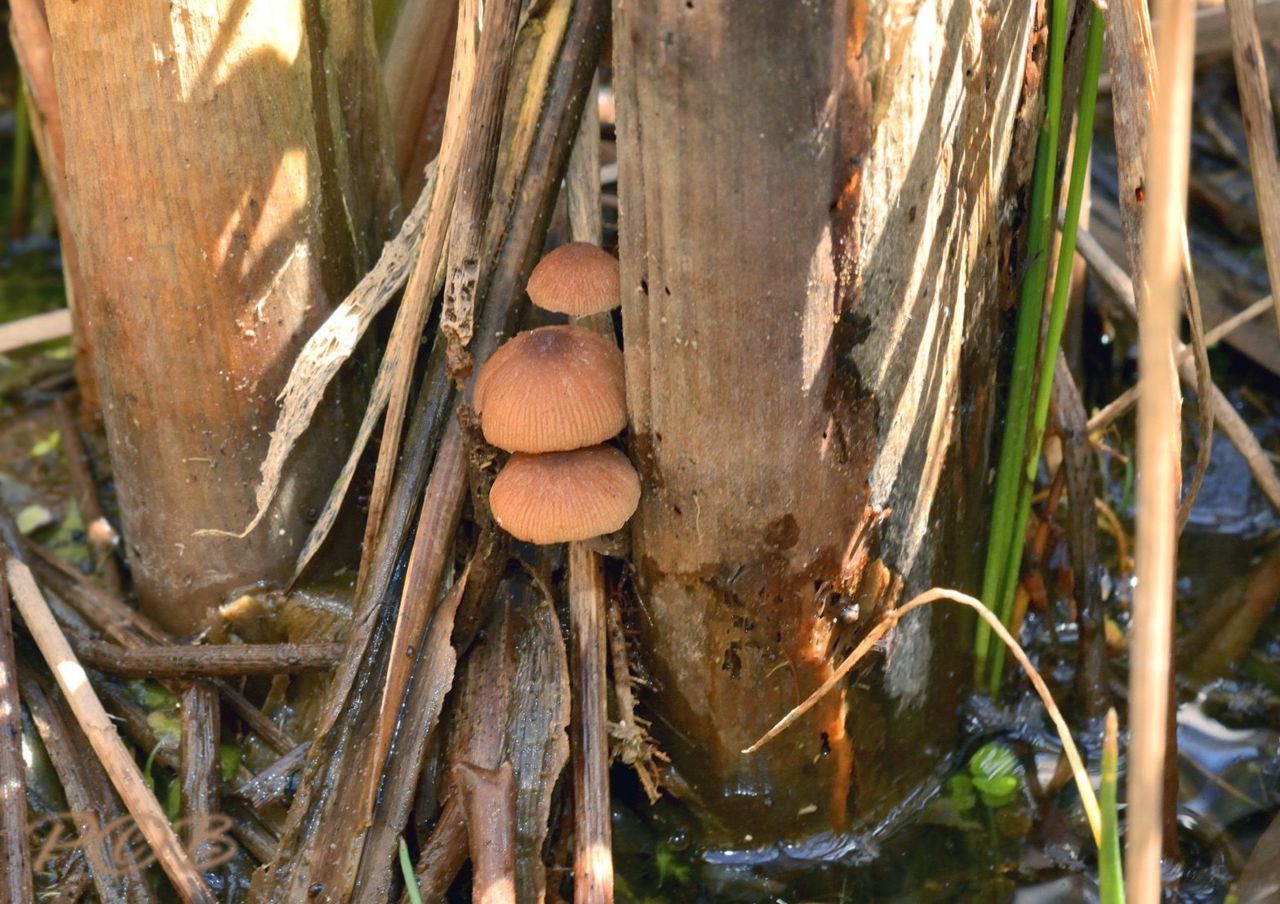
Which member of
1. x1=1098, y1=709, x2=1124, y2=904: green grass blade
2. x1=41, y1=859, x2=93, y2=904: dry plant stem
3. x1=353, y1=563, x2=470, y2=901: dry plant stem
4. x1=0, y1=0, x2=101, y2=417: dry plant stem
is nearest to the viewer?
x1=1098, y1=709, x2=1124, y2=904: green grass blade

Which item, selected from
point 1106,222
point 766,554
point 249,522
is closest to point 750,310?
point 766,554

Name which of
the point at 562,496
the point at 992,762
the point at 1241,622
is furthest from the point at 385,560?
the point at 1241,622

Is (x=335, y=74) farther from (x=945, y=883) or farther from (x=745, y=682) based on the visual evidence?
(x=945, y=883)

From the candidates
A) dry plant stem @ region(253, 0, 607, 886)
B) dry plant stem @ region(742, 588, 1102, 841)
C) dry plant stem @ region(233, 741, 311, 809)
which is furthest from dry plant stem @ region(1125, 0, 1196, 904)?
dry plant stem @ region(233, 741, 311, 809)

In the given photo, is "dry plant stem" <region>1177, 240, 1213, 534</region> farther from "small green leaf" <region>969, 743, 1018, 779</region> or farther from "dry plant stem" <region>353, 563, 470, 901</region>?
"dry plant stem" <region>353, 563, 470, 901</region>

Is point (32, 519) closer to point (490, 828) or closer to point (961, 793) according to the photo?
point (490, 828)
